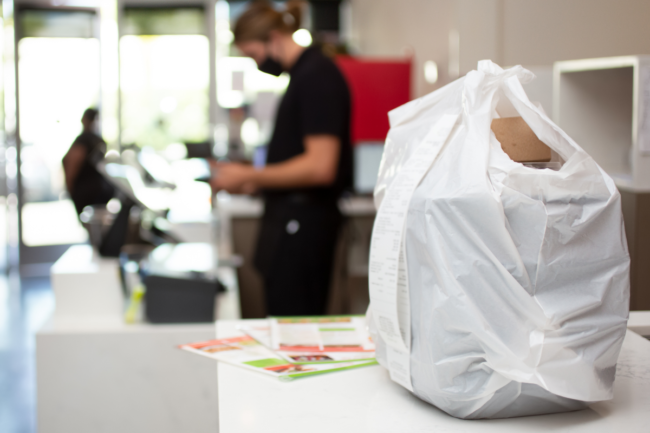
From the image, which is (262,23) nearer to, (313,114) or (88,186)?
(313,114)

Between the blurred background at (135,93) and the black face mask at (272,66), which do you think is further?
the blurred background at (135,93)

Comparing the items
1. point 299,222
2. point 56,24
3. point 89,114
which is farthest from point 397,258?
point 56,24

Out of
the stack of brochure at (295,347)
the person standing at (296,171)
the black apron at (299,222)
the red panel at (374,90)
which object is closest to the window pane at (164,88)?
the red panel at (374,90)

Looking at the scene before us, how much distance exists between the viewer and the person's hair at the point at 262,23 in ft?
6.77

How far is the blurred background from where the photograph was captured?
3.33m

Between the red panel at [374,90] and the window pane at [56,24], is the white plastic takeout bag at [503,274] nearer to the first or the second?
the red panel at [374,90]

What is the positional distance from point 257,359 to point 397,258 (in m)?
0.25

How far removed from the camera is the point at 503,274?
0.55 metres

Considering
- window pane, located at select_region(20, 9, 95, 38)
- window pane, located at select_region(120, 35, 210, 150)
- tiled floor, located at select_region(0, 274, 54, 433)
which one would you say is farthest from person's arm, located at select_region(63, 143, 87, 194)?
window pane, located at select_region(20, 9, 95, 38)

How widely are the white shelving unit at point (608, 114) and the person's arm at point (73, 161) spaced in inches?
192

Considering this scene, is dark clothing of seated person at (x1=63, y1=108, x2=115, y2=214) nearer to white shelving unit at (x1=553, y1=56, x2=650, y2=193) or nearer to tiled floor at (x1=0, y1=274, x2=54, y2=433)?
tiled floor at (x1=0, y1=274, x2=54, y2=433)

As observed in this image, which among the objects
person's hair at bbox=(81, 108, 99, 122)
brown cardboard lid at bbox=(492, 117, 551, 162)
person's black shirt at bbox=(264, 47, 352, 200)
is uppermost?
person's hair at bbox=(81, 108, 99, 122)

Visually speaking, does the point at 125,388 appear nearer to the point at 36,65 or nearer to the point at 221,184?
the point at 221,184

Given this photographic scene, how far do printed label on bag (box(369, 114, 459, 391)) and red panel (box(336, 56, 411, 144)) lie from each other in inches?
101
